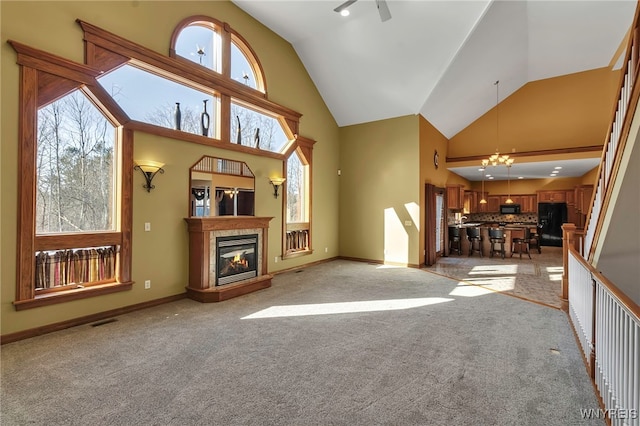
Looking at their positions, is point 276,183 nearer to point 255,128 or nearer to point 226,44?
point 255,128

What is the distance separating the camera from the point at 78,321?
360 cm

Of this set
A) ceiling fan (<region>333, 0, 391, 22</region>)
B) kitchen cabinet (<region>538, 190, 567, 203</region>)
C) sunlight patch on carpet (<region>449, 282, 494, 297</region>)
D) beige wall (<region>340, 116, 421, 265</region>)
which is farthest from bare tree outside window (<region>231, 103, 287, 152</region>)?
kitchen cabinet (<region>538, 190, 567, 203</region>)

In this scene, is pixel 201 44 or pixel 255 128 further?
pixel 255 128

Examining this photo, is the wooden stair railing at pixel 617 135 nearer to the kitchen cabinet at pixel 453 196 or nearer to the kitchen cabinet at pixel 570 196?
the kitchen cabinet at pixel 453 196

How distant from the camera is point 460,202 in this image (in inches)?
369

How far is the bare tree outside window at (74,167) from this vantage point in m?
3.46

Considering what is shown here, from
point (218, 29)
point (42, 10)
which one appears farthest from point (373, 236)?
point (42, 10)

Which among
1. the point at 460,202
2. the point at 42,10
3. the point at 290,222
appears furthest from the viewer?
the point at 460,202

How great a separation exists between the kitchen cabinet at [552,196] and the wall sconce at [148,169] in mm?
12953

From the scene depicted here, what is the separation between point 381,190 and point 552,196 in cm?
798

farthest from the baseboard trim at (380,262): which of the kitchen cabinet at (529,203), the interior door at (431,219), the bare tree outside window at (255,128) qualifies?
the kitchen cabinet at (529,203)

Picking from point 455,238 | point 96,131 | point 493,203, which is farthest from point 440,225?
point 96,131

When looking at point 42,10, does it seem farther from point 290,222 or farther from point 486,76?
point 486,76

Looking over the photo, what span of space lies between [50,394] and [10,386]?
41 centimetres
